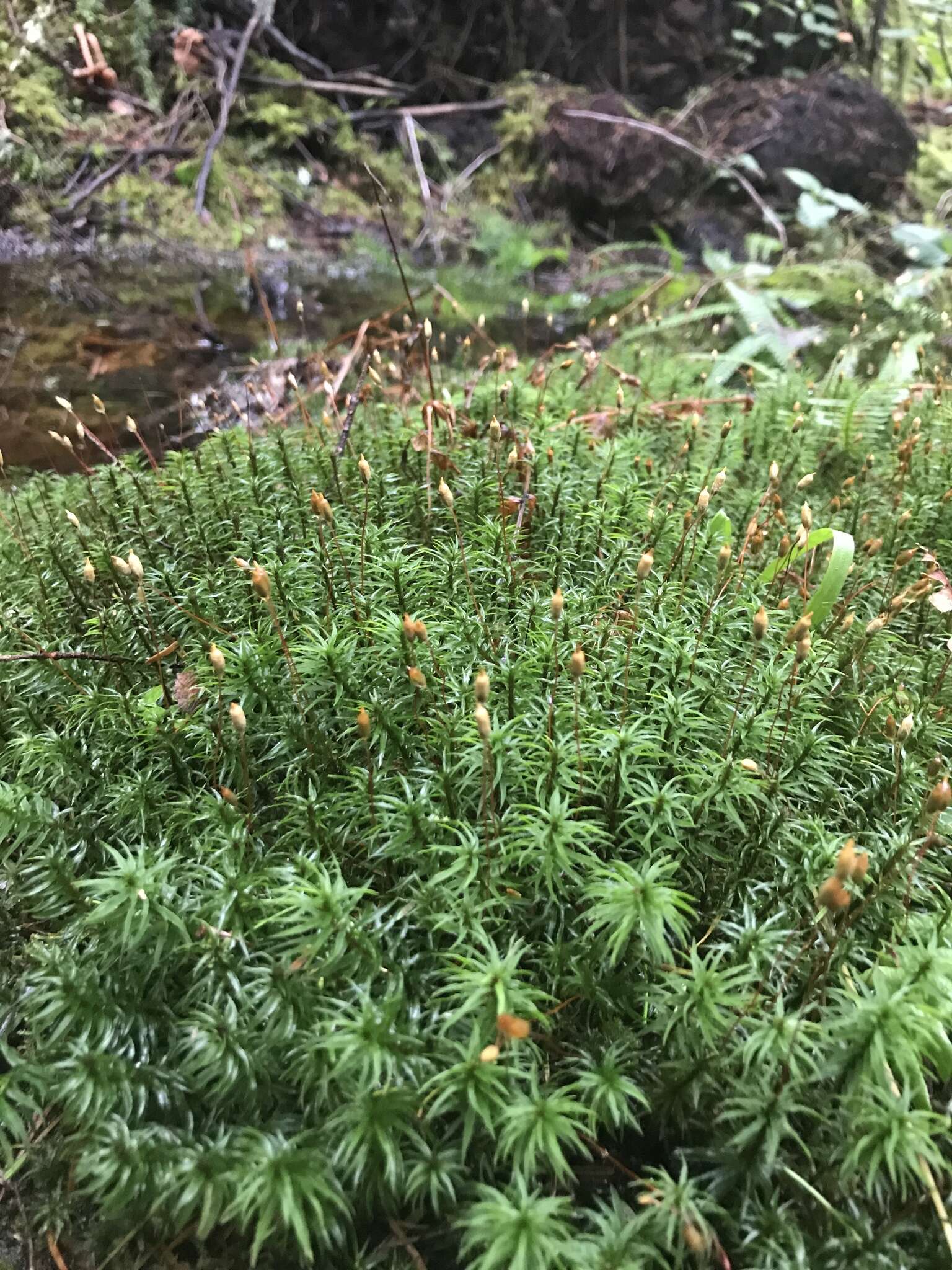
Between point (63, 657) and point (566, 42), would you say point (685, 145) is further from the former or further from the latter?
point (63, 657)

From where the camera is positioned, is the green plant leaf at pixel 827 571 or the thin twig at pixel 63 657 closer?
the thin twig at pixel 63 657

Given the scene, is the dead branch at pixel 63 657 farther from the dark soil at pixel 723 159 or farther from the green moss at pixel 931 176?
the green moss at pixel 931 176

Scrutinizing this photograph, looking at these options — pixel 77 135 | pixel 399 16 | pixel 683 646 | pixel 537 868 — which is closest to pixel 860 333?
pixel 683 646

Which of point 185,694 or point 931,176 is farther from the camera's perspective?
point 931,176

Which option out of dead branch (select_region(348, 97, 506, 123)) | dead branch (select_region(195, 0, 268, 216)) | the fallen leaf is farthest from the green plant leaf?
the fallen leaf

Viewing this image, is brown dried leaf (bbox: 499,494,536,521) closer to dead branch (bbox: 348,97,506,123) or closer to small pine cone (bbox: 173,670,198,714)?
small pine cone (bbox: 173,670,198,714)

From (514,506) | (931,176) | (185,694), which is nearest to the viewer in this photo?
(185,694)

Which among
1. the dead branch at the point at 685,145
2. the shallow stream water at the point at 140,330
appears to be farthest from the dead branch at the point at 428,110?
the shallow stream water at the point at 140,330

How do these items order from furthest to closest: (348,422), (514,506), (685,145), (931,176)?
(931,176), (685,145), (348,422), (514,506)

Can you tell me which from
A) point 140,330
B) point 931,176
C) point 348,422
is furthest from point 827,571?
point 931,176
